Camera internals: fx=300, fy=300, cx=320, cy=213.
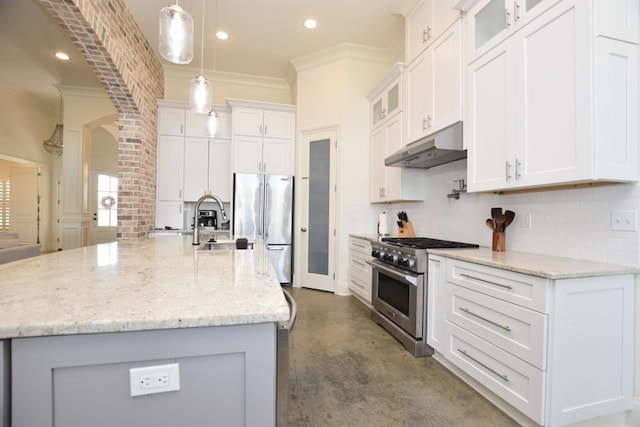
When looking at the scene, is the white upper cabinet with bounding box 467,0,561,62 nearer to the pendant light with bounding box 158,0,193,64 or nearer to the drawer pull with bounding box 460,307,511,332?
the drawer pull with bounding box 460,307,511,332

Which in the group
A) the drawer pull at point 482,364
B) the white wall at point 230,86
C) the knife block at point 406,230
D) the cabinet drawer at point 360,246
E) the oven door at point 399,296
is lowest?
the drawer pull at point 482,364

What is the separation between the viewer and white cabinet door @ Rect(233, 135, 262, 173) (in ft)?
15.4

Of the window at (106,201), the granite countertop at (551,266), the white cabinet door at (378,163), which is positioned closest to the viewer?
the granite countertop at (551,266)

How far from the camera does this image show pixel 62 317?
2.30 feet

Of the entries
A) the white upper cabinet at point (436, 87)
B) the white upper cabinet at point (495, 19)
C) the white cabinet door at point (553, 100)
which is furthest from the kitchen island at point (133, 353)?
the white upper cabinet at point (436, 87)

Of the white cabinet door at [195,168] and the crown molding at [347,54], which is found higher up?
the crown molding at [347,54]

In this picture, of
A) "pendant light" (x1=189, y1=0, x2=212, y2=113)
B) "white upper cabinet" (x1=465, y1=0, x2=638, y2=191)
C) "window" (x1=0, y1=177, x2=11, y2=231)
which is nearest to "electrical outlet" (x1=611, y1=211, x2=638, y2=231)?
"white upper cabinet" (x1=465, y1=0, x2=638, y2=191)

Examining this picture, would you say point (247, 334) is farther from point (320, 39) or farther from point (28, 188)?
point (28, 188)

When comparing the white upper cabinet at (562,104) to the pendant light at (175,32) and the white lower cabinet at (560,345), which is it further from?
the pendant light at (175,32)

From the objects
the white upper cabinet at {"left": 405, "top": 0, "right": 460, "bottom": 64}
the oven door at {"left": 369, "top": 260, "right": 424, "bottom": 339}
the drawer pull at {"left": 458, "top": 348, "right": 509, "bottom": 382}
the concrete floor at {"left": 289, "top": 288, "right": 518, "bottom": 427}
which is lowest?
the concrete floor at {"left": 289, "top": 288, "right": 518, "bottom": 427}

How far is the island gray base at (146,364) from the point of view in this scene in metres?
0.69

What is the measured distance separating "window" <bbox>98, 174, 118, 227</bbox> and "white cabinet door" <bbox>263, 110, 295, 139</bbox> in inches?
235

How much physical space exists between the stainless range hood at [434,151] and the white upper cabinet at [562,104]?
0.30 meters

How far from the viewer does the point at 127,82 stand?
11.1 ft
